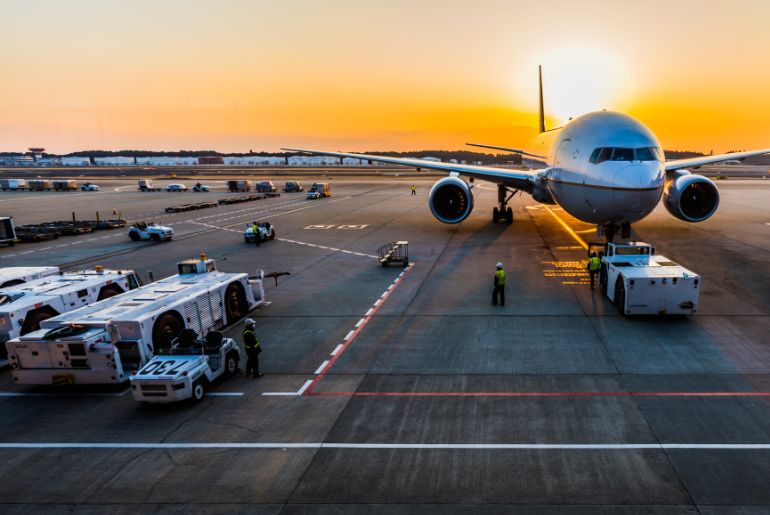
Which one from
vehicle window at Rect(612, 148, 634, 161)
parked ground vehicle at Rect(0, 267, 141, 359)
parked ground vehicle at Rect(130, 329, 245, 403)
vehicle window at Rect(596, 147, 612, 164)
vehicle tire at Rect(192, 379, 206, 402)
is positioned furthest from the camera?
vehicle window at Rect(596, 147, 612, 164)

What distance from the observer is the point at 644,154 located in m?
19.4

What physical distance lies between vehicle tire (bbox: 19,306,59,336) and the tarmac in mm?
1432

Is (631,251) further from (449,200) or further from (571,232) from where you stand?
(571,232)

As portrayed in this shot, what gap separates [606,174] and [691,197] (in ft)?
38.2

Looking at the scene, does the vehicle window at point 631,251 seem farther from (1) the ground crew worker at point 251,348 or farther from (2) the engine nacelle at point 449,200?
(1) the ground crew worker at point 251,348

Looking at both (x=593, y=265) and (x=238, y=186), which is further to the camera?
(x=238, y=186)

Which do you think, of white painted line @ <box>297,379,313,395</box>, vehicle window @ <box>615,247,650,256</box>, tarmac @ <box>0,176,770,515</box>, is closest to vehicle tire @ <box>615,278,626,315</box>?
tarmac @ <box>0,176,770,515</box>

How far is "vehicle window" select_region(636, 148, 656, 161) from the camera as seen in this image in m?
19.3

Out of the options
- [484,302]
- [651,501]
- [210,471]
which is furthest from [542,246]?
[210,471]

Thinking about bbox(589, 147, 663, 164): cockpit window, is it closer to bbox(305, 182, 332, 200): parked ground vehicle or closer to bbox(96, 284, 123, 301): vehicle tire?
bbox(96, 284, 123, 301): vehicle tire

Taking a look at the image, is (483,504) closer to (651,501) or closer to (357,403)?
(651,501)

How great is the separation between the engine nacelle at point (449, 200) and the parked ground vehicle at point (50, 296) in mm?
19110

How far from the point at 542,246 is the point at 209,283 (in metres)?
20.4

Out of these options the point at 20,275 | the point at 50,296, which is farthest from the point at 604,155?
the point at 20,275
